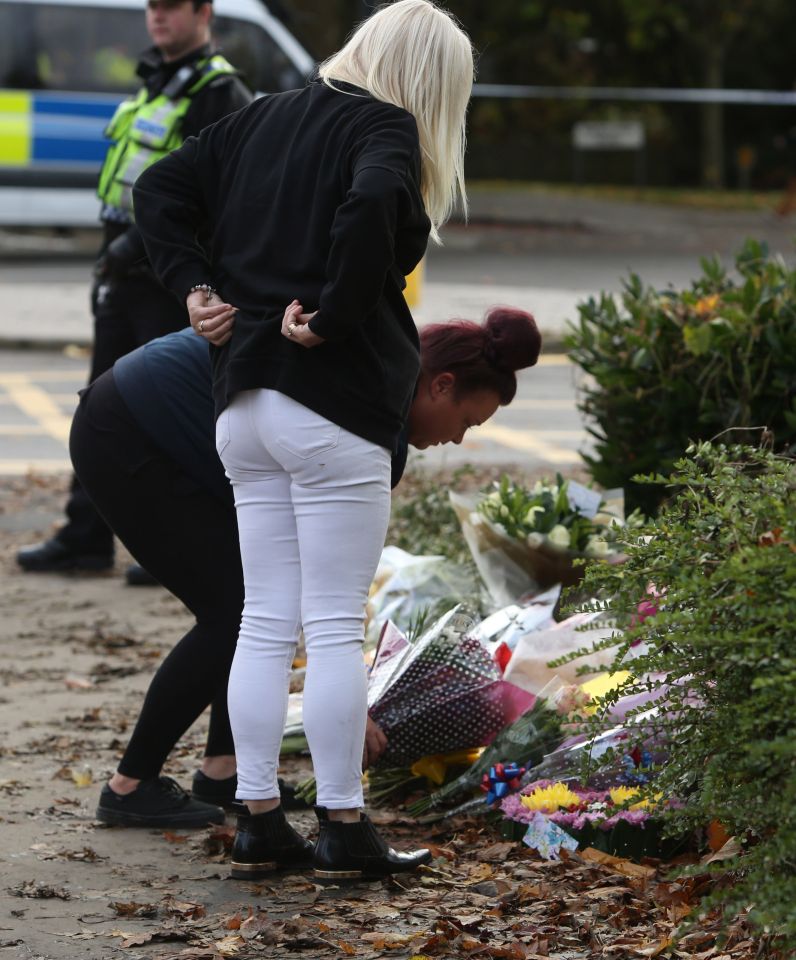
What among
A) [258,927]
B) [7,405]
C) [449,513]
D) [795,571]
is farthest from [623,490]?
[7,405]

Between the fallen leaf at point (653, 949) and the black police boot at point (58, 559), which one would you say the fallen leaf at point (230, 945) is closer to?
the fallen leaf at point (653, 949)

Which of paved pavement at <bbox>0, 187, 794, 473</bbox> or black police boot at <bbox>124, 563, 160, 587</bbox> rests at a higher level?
black police boot at <bbox>124, 563, 160, 587</bbox>

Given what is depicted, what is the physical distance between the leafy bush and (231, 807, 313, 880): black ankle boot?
1970 millimetres

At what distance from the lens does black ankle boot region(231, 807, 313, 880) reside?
3.34 meters

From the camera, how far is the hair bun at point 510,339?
346 cm

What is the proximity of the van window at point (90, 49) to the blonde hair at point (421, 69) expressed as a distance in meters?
14.4

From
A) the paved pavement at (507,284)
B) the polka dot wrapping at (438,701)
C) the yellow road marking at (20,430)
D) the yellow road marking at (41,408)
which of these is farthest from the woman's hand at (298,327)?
the yellow road marking at (20,430)

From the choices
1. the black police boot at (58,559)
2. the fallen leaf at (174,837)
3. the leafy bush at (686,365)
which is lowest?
the black police boot at (58,559)

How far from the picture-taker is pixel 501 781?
3.68 metres

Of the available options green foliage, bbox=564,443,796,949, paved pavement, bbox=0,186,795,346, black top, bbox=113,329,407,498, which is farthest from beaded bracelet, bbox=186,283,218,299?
paved pavement, bbox=0,186,795,346

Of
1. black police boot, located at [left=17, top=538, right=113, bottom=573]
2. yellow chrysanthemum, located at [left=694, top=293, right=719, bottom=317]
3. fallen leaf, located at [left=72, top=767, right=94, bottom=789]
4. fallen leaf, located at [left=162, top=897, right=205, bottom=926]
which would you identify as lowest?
black police boot, located at [left=17, top=538, right=113, bottom=573]

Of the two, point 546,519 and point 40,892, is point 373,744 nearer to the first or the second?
point 40,892

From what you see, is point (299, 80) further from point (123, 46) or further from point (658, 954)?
point (658, 954)

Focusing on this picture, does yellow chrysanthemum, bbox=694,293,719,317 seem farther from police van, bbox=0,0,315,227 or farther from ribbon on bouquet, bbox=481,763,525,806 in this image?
police van, bbox=0,0,315,227
